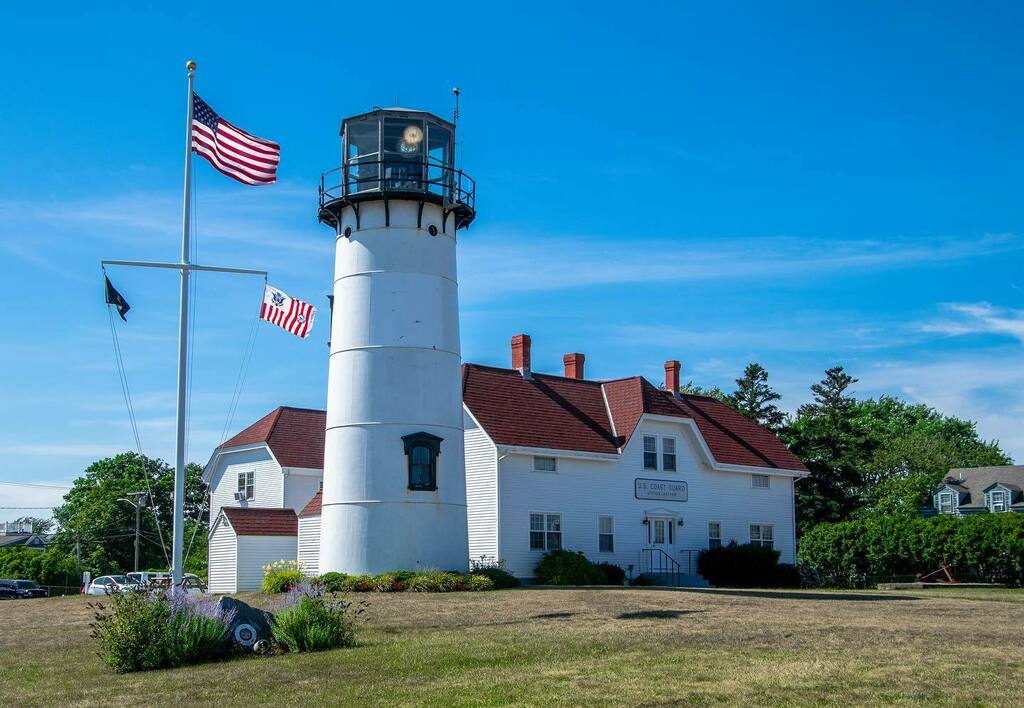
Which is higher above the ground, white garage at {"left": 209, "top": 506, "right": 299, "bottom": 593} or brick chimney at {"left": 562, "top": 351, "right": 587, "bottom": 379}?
A: brick chimney at {"left": 562, "top": 351, "right": 587, "bottom": 379}

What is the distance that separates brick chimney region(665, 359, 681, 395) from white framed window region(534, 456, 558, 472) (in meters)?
10.8

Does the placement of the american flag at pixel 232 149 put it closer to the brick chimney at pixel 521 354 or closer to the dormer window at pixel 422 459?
the dormer window at pixel 422 459

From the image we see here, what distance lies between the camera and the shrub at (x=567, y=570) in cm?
3672

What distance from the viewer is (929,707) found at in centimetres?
1267

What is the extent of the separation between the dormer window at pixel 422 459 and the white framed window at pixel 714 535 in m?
14.4

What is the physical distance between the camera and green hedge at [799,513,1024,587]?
132ft

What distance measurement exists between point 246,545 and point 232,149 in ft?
70.6

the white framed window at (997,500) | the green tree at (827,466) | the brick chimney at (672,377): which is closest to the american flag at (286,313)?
the brick chimney at (672,377)

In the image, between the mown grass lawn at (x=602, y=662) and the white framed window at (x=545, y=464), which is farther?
the white framed window at (x=545, y=464)

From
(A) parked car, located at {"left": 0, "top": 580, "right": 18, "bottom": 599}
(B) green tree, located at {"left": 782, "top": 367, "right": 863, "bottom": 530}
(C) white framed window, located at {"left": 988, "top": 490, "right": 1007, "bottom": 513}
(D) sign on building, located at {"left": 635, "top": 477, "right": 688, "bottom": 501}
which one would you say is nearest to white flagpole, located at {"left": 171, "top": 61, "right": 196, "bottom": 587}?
(D) sign on building, located at {"left": 635, "top": 477, "right": 688, "bottom": 501}

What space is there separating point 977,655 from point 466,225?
898 inches

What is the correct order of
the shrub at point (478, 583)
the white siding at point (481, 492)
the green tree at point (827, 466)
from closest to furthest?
the shrub at point (478, 583) → the white siding at point (481, 492) → the green tree at point (827, 466)

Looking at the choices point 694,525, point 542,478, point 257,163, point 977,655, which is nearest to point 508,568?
point 542,478

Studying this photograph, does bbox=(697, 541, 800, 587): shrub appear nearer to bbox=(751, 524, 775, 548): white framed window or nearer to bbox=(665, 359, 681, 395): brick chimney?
bbox=(751, 524, 775, 548): white framed window
